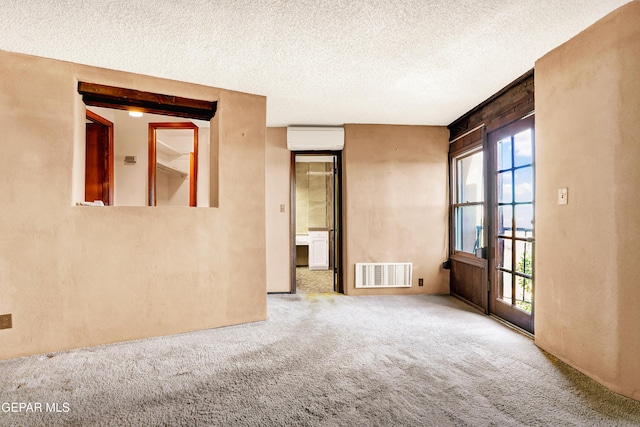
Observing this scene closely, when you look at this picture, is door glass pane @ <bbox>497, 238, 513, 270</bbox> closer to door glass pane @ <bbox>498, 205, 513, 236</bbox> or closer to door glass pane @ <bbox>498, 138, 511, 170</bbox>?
door glass pane @ <bbox>498, 205, 513, 236</bbox>

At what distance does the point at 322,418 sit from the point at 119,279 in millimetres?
2113

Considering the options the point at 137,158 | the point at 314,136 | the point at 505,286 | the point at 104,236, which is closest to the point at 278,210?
the point at 314,136

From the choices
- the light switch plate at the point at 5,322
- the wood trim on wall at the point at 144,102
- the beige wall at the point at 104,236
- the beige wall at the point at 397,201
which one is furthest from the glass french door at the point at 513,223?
the light switch plate at the point at 5,322

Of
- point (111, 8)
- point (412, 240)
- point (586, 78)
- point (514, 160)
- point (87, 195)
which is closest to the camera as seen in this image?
point (111, 8)

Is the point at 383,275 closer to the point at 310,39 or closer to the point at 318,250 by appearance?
the point at 318,250

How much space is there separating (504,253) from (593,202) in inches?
50.4

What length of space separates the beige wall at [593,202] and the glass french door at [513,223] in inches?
13.9

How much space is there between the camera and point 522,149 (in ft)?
9.73

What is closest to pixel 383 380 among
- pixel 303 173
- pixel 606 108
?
pixel 606 108

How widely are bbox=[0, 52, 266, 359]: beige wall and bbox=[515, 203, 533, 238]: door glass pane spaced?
8.43 ft

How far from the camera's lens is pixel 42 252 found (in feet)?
8.02

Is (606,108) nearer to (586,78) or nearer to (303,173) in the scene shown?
(586,78)

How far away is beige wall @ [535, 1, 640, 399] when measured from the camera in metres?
1.84

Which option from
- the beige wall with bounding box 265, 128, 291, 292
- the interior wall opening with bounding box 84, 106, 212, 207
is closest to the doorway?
the beige wall with bounding box 265, 128, 291, 292
